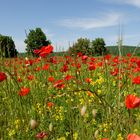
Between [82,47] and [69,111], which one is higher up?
[82,47]

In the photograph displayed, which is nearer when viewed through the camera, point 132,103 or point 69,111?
point 132,103

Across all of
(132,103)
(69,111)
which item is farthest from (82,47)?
(132,103)

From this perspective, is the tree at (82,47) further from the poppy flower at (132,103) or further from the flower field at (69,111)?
the poppy flower at (132,103)

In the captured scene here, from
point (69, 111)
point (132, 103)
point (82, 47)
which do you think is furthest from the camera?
point (82, 47)

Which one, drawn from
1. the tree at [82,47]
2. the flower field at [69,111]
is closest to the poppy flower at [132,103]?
the flower field at [69,111]

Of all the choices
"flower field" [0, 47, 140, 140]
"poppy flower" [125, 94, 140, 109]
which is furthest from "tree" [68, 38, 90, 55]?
"poppy flower" [125, 94, 140, 109]

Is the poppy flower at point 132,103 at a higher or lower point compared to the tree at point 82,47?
lower

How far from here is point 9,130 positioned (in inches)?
135

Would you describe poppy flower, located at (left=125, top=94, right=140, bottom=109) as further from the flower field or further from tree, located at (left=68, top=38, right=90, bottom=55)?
tree, located at (left=68, top=38, right=90, bottom=55)

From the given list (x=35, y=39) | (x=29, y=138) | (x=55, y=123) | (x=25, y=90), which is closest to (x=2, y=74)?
(x=25, y=90)

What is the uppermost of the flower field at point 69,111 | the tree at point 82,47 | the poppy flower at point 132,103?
the tree at point 82,47

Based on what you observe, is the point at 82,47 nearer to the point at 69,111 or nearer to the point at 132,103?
the point at 69,111

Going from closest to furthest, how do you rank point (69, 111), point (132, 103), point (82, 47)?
point (132, 103) < point (69, 111) < point (82, 47)

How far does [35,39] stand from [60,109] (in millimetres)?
72613
